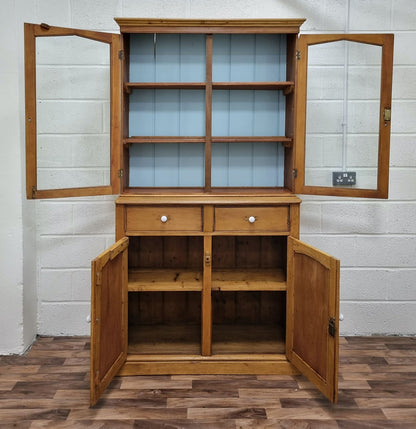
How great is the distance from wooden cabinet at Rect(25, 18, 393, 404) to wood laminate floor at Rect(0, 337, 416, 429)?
0.11 metres

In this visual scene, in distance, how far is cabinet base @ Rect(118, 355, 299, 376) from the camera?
8.79 feet

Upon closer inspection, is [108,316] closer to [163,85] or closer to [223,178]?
[223,178]

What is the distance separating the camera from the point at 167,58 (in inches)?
119

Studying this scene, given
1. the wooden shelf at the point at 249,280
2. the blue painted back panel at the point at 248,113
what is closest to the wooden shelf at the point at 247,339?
the wooden shelf at the point at 249,280

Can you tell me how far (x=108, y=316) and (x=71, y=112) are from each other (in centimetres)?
118

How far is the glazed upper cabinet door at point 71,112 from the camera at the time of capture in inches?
96.6

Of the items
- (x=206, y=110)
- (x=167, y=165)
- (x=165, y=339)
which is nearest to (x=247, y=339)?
(x=165, y=339)

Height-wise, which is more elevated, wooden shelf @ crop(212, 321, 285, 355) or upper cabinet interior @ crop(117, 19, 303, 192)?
upper cabinet interior @ crop(117, 19, 303, 192)

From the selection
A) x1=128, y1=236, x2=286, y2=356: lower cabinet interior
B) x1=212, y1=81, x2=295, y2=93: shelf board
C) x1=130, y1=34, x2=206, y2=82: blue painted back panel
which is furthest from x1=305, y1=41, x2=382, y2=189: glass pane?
x1=130, y1=34, x2=206, y2=82: blue painted back panel

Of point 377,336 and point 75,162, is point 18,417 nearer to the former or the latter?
point 75,162

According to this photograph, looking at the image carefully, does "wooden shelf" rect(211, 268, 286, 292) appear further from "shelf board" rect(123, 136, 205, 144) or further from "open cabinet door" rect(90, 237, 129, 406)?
"shelf board" rect(123, 136, 205, 144)

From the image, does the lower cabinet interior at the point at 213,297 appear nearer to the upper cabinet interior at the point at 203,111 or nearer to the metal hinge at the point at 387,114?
the upper cabinet interior at the point at 203,111

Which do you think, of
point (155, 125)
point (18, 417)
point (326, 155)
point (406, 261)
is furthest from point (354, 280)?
point (18, 417)

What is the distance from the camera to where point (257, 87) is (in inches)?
115
